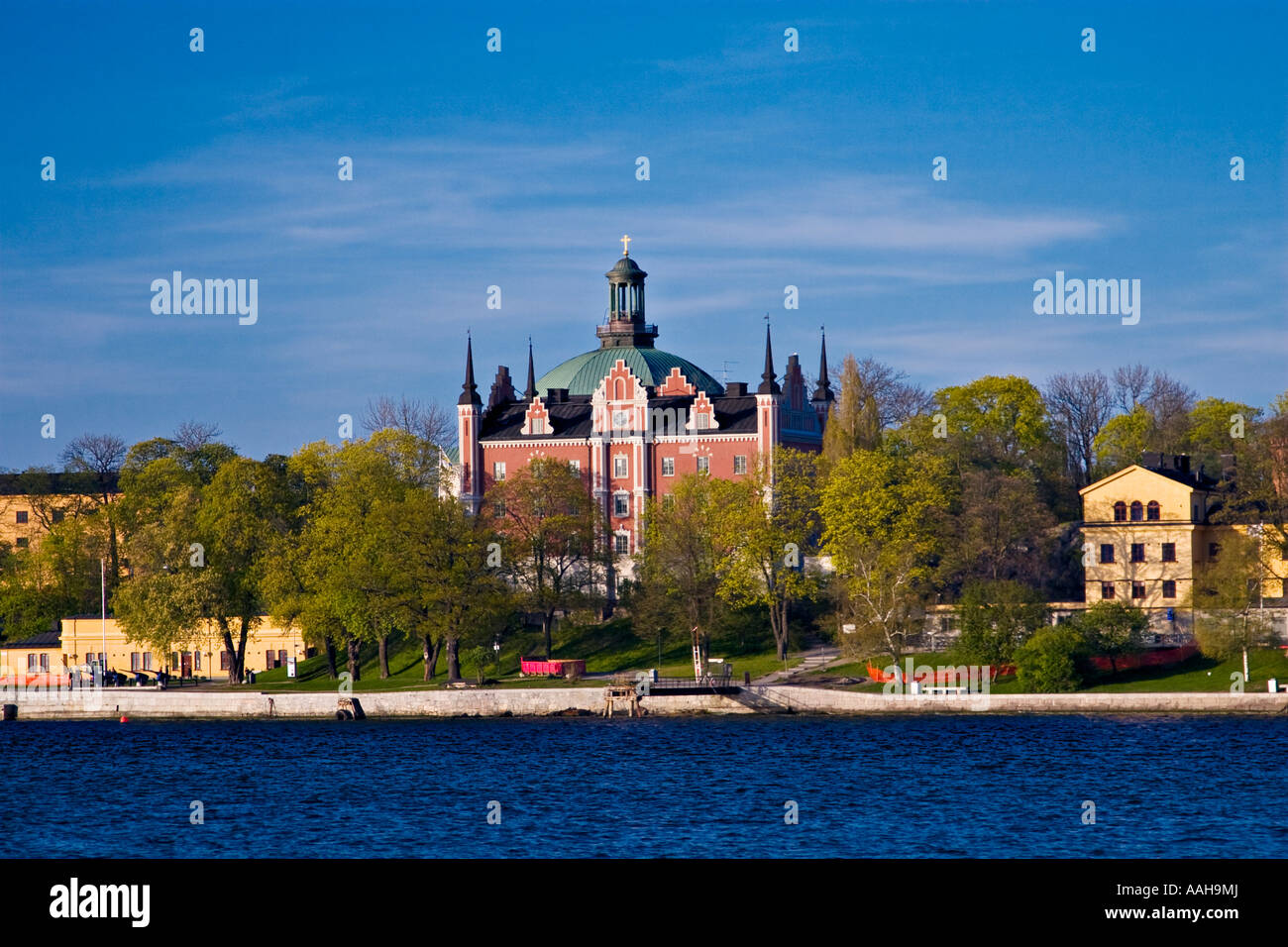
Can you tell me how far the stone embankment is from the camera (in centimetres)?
6366

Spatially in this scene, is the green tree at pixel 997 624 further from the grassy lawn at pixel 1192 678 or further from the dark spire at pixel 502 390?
the dark spire at pixel 502 390

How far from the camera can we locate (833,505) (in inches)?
3091

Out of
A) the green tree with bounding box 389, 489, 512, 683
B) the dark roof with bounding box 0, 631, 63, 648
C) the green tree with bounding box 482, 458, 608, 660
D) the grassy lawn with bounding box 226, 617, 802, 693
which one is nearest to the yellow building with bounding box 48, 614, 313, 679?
the dark roof with bounding box 0, 631, 63, 648

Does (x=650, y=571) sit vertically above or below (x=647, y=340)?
below

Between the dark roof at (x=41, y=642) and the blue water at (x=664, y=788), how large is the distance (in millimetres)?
25067

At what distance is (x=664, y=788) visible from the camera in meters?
48.0

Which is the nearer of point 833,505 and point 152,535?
point 833,505

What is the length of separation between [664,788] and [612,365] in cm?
6186

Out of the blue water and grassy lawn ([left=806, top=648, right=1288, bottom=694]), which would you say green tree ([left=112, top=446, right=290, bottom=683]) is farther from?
grassy lawn ([left=806, top=648, right=1288, bottom=694])

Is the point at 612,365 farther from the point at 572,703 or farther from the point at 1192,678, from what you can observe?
the point at 1192,678

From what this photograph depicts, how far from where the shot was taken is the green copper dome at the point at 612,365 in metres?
105
